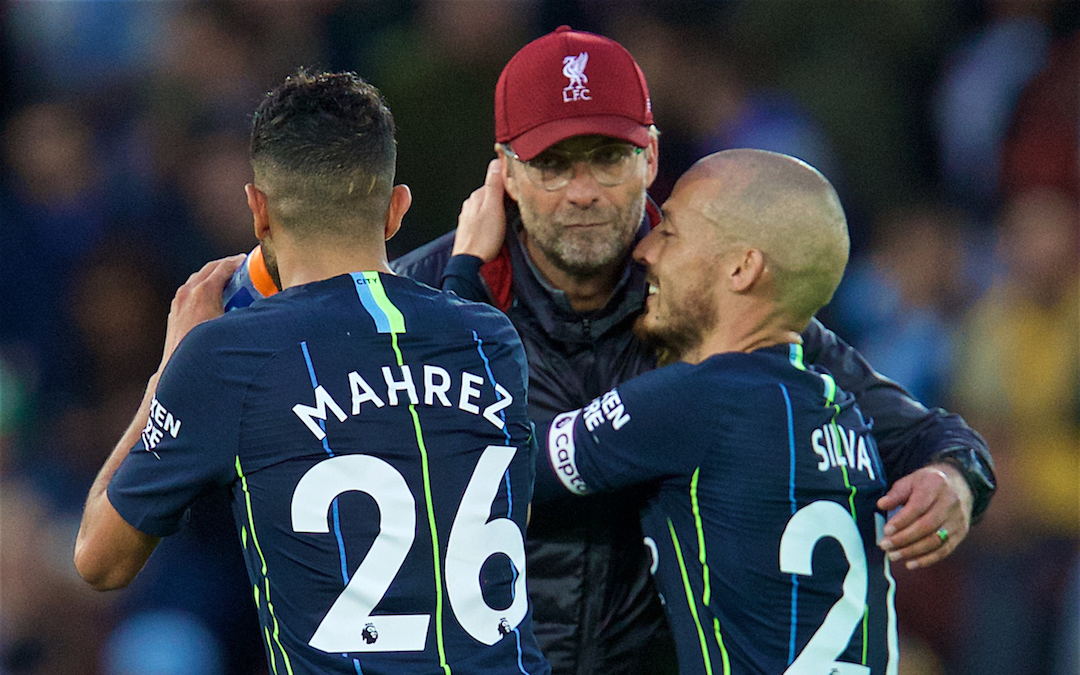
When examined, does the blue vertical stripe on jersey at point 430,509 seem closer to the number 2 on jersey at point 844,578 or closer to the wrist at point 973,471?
the number 2 on jersey at point 844,578

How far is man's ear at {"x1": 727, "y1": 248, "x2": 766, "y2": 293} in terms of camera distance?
3270 mm

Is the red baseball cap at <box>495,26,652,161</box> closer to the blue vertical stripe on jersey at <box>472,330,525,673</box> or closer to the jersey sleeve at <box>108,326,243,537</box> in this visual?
the blue vertical stripe on jersey at <box>472,330,525,673</box>

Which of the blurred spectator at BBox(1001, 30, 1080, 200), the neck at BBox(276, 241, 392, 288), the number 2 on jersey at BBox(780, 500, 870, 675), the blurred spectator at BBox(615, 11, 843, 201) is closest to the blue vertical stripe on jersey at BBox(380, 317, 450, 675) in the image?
the neck at BBox(276, 241, 392, 288)

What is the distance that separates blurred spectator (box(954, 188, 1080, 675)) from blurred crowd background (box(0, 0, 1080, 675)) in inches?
0.4

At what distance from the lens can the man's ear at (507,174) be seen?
12.3ft

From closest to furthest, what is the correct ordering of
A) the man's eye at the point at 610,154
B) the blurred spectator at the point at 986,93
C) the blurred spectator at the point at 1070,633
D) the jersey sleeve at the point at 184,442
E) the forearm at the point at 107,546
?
1. the jersey sleeve at the point at 184,442
2. the forearm at the point at 107,546
3. the man's eye at the point at 610,154
4. the blurred spectator at the point at 1070,633
5. the blurred spectator at the point at 986,93

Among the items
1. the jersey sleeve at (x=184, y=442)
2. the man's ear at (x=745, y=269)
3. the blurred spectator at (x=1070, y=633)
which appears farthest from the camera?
the blurred spectator at (x=1070, y=633)

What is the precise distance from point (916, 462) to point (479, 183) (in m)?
3.67

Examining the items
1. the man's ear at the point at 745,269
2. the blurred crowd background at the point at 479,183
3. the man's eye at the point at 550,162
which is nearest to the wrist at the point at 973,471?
the man's ear at the point at 745,269

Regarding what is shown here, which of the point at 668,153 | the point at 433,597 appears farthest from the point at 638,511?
the point at 668,153

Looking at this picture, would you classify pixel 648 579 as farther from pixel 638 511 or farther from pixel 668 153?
pixel 668 153

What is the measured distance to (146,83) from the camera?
767 centimetres

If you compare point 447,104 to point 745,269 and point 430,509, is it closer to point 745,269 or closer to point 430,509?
point 745,269

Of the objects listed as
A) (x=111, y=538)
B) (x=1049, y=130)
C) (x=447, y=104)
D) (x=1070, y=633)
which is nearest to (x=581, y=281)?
(x=111, y=538)
